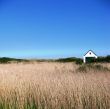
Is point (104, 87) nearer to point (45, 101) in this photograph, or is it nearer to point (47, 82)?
point (45, 101)

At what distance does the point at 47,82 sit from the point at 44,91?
76cm

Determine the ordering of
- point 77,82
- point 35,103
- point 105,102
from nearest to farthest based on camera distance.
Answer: point 105,102 → point 35,103 → point 77,82

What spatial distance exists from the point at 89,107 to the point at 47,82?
6.34ft

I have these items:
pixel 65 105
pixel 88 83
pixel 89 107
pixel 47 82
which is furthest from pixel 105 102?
pixel 47 82

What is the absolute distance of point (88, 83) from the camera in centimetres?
667

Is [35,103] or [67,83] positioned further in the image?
[67,83]

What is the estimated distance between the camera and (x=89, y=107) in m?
5.31

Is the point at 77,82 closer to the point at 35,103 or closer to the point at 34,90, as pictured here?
the point at 34,90

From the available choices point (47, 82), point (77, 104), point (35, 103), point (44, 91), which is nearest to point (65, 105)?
point (77, 104)

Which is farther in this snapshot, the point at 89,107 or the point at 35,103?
the point at 35,103

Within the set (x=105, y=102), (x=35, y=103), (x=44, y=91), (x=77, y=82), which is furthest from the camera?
(x=77, y=82)

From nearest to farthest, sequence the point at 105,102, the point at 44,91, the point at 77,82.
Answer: the point at 105,102 → the point at 44,91 → the point at 77,82

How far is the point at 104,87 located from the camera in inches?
227

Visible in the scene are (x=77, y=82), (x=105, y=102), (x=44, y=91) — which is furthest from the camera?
(x=77, y=82)
